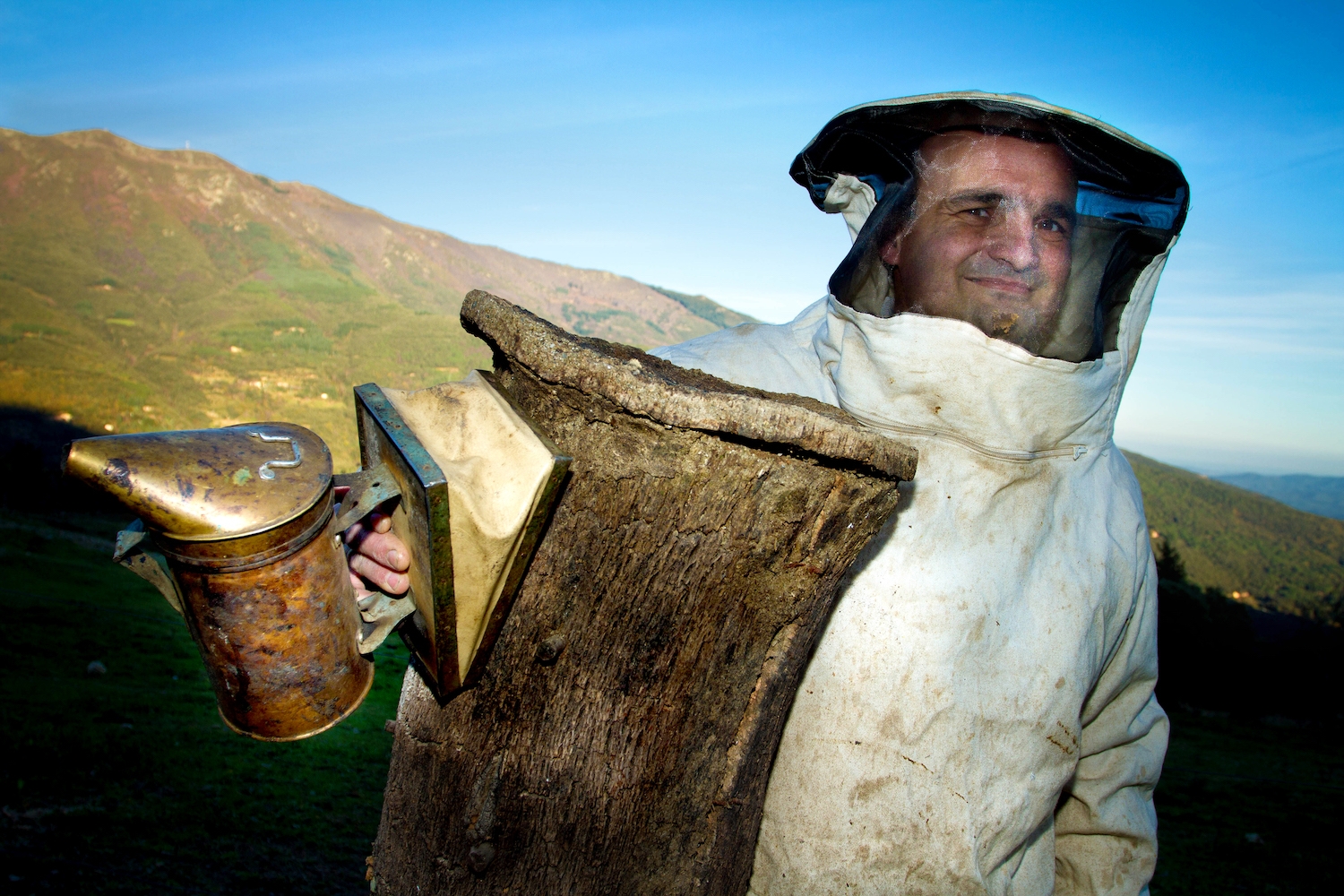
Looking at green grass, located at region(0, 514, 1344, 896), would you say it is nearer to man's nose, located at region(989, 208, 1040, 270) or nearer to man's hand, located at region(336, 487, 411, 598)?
man's hand, located at region(336, 487, 411, 598)

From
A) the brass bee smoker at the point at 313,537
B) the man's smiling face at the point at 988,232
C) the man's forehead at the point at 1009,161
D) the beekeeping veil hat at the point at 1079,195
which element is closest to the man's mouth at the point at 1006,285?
the man's smiling face at the point at 988,232

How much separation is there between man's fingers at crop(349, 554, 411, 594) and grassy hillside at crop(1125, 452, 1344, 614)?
5182 cm

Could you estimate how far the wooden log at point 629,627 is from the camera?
1.21 meters

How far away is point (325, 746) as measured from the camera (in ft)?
29.2

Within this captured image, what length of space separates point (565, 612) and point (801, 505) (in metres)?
0.47

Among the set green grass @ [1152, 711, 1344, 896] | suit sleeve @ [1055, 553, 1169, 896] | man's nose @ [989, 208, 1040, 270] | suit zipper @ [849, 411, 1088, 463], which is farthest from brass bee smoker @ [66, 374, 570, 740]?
green grass @ [1152, 711, 1344, 896]

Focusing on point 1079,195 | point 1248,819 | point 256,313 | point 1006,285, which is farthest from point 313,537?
point 256,313

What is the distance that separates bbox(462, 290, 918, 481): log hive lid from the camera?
1.15 meters

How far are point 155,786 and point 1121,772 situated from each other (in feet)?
27.3

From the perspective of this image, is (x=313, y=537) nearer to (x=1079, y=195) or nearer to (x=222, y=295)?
(x=1079, y=195)

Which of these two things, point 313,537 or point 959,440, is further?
point 959,440

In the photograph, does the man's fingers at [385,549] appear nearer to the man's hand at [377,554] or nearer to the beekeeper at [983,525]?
the man's hand at [377,554]

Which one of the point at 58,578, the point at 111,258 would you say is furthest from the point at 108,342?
the point at 58,578

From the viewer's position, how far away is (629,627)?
1292 millimetres
